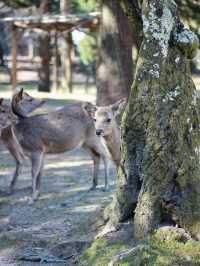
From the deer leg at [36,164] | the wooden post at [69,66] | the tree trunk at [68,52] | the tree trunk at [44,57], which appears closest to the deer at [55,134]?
the deer leg at [36,164]

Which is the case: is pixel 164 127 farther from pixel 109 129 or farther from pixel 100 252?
pixel 109 129

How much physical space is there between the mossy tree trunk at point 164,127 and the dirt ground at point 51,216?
37.4 inches

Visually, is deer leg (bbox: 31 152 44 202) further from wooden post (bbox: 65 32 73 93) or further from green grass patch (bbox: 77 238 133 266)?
wooden post (bbox: 65 32 73 93)

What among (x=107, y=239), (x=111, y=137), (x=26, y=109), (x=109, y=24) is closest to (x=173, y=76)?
(x=107, y=239)

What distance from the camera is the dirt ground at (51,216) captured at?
Result: 661 centimetres

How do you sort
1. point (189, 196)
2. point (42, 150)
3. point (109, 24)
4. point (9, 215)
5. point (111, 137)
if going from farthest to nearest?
point (109, 24) < point (42, 150) < point (111, 137) < point (9, 215) < point (189, 196)

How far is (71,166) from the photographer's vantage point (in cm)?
1224

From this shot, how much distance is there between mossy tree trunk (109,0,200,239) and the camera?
5871mm

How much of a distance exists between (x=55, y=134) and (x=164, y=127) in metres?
4.39

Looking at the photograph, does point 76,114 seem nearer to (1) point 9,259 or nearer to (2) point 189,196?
(1) point 9,259

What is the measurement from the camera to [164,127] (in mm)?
5934

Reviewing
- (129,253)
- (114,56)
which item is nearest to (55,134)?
(129,253)

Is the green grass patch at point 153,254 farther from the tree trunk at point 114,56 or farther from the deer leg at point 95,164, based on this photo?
the tree trunk at point 114,56

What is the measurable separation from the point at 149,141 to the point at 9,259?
1851 mm
